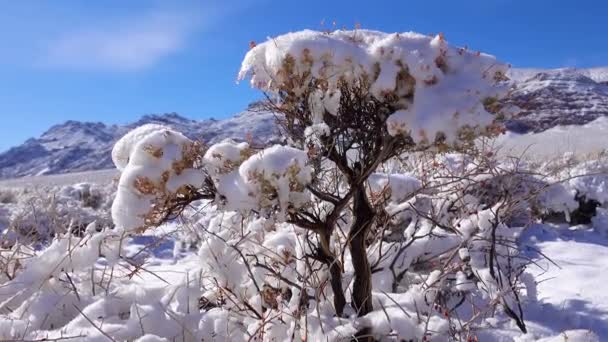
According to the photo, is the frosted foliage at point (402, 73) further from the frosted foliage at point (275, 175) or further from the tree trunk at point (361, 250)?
the tree trunk at point (361, 250)

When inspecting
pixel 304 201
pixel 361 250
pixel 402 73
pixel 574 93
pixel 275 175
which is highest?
pixel 574 93

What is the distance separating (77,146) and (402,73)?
99.1 metres

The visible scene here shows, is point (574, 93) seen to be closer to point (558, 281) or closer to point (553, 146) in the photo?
point (553, 146)

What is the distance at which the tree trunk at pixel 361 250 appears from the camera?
2.98m

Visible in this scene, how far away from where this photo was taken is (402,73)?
2.37 metres

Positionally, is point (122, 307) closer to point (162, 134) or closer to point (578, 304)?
point (162, 134)

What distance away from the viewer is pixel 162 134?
91.9 inches

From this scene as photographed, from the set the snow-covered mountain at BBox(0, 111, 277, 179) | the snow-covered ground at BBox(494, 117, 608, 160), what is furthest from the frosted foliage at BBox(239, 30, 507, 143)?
the snow-covered mountain at BBox(0, 111, 277, 179)

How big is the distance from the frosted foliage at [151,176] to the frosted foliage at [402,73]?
0.56 meters

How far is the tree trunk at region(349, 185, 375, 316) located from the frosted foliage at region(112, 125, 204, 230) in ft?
3.60

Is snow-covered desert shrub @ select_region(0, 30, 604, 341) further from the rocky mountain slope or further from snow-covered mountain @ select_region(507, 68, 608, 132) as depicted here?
snow-covered mountain @ select_region(507, 68, 608, 132)

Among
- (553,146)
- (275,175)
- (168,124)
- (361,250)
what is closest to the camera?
(275,175)

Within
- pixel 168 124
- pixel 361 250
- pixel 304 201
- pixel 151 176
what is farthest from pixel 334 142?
pixel 168 124

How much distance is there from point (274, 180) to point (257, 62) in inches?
26.4
